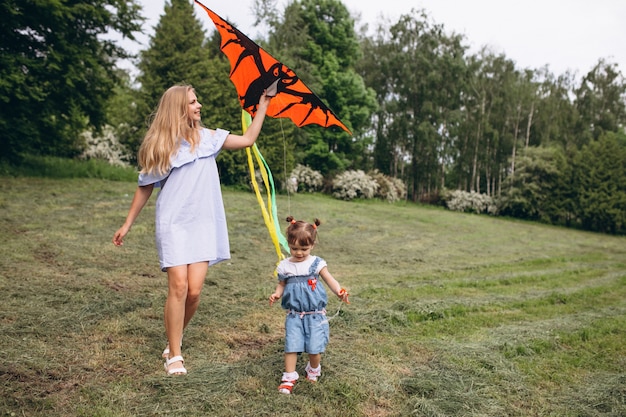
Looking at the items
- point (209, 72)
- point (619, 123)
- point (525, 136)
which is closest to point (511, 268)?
point (209, 72)

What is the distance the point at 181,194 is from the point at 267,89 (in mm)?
983

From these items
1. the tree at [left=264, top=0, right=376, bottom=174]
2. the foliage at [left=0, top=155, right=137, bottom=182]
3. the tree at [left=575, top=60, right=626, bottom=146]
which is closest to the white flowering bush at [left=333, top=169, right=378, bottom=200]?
the tree at [left=264, top=0, right=376, bottom=174]

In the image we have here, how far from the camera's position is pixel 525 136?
30.8 m

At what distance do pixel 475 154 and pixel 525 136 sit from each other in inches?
148

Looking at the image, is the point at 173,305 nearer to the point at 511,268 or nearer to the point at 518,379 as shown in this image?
the point at 518,379

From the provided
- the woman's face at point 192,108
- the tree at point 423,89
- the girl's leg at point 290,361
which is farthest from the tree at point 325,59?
the girl's leg at point 290,361

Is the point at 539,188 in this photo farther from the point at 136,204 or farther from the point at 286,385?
the point at 136,204

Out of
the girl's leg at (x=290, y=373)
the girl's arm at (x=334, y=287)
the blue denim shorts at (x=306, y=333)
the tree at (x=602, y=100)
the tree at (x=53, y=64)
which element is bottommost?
the girl's leg at (x=290, y=373)

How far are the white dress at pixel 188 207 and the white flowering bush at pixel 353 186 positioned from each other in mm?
19891

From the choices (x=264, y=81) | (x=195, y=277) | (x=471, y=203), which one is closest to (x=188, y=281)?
(x=195, y=277)

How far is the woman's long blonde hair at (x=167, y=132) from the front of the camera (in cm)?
305

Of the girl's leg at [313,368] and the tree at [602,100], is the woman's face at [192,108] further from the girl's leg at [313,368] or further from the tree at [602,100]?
the tree at [602,100]

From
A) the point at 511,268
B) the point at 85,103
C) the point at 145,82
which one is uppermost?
the point at 145,82

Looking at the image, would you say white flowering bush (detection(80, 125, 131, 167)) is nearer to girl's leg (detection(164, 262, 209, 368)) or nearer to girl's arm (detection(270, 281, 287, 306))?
girl's leg (detection(164, 262, 209, 368))
